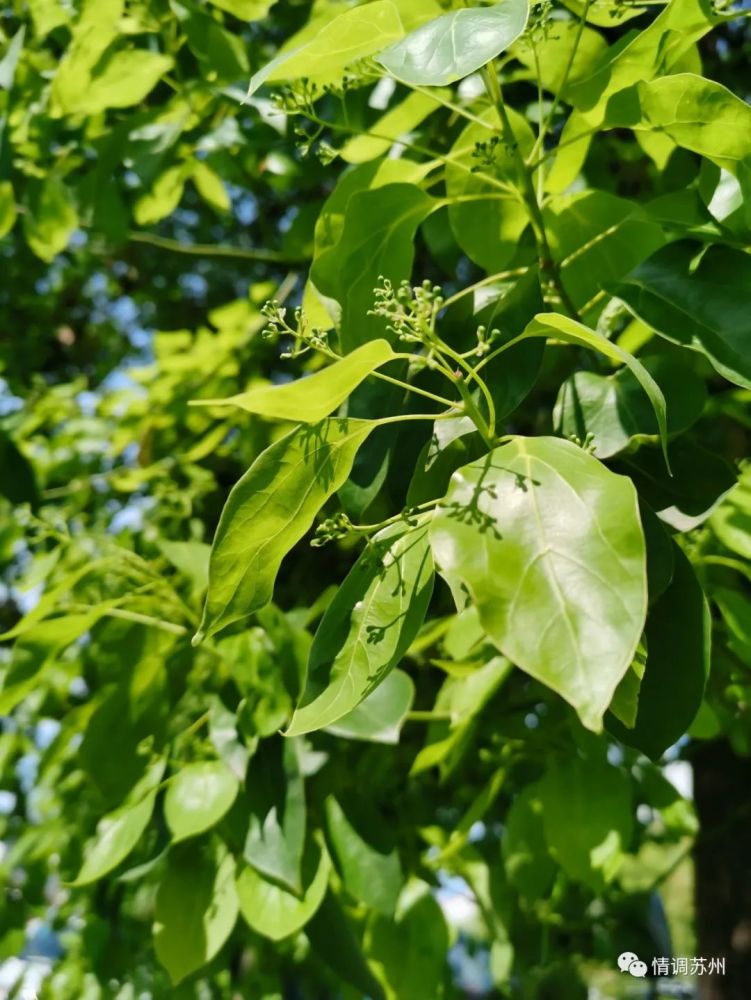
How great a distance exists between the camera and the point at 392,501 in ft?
3.17

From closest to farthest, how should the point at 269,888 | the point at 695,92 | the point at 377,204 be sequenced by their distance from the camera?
1. the point at 695,92
2. the point at 377,204
3. the point at 269,888

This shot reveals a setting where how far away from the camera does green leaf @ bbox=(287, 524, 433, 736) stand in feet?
2.36

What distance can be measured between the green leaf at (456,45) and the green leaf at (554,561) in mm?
251

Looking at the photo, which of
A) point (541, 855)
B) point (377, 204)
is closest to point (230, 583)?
point (377, 204)

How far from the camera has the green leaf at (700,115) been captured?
0.85 m

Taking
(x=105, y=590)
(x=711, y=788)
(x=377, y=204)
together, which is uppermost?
(x=377, y=204)

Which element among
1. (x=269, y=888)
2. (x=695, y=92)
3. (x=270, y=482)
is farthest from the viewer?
(x=269, y=888)

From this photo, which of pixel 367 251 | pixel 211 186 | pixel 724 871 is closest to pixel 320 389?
pixel 367 251

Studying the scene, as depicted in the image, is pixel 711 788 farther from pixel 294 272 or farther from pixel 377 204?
pixel 377 204

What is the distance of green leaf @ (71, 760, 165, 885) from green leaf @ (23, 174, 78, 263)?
2.72 ft

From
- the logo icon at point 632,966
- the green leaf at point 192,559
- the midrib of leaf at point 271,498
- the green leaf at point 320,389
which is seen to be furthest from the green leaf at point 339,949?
the green leaf at point 320,389

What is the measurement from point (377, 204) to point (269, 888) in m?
0.77

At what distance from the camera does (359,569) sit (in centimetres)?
77

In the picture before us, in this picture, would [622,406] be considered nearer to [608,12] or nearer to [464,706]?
[608,12]
